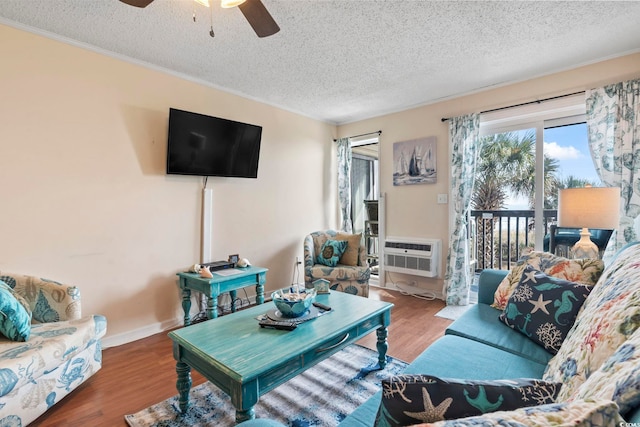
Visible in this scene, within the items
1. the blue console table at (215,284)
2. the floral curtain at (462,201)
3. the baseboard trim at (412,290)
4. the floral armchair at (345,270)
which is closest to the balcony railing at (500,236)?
the floral curtain at (462,201)

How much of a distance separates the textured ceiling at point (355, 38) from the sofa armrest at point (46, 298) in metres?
1.83

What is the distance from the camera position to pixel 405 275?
162 inches

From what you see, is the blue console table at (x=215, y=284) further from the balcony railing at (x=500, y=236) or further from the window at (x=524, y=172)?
the window at (x=524, y=172)

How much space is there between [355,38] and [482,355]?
→ 232 cm

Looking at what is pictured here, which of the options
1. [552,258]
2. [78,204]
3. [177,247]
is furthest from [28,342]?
[552,258]

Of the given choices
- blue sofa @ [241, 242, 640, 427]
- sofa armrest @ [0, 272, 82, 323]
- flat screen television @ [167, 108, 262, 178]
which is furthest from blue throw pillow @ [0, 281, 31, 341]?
blue sofa @ [241, 242, 640, 427]

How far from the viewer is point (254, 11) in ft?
5.46

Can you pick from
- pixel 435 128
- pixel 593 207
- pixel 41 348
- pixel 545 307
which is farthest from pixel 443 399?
pixel 435 128

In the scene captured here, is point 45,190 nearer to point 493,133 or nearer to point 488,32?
point 488,32

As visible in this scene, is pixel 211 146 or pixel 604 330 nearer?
pixel 604 330

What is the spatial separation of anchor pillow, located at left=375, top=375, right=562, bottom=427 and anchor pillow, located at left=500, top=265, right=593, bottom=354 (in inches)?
41.2

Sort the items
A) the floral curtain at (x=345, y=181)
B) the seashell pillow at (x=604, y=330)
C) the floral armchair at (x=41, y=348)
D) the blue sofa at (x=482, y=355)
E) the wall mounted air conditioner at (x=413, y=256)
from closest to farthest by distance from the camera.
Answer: the seashell pillow at (x=604, y=330) < the blue sofa at (x=482, y=355) < the floral armchair at (x=41, y=348) < the wall mounted air conditioner at (x=413, y=256) < the floral curtain at (x=345, y=181)

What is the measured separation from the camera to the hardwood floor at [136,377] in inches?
68.8

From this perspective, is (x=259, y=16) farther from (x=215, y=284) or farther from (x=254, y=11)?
(x=215, y=284)
